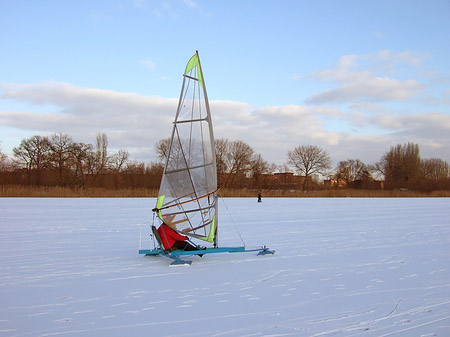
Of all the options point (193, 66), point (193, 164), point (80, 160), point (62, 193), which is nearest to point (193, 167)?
point (193, 164)

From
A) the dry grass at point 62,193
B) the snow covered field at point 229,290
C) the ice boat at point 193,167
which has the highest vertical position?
the ice boat at point 193,167

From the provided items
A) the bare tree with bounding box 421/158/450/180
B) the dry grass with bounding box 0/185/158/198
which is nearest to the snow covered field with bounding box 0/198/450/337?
the dry grass with bounding box 0/185/158/198

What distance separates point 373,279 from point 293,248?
7.58 ft

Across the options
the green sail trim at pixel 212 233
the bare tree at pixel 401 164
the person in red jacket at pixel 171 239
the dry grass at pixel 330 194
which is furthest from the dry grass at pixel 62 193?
the bare tree at pixel 401 164

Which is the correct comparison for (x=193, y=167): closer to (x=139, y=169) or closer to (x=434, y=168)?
(x=139, y=169)

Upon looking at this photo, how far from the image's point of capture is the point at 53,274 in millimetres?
4785

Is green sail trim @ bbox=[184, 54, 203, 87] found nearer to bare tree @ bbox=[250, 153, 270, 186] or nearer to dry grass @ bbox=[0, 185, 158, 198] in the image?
dry grass @ bbox=[0, 185, 158, 198]

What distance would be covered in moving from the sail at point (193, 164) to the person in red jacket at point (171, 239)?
0.35 ft

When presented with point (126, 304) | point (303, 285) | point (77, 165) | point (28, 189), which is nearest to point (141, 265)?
point (126, 304)

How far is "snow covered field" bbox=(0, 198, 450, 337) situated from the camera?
3.07m

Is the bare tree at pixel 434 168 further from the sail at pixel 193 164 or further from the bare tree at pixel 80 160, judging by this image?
the sail at pixel 193 164

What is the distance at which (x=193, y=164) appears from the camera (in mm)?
6059

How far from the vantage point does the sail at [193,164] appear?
233 inches

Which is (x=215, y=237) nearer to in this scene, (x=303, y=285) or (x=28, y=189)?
(x=303, y=285)
